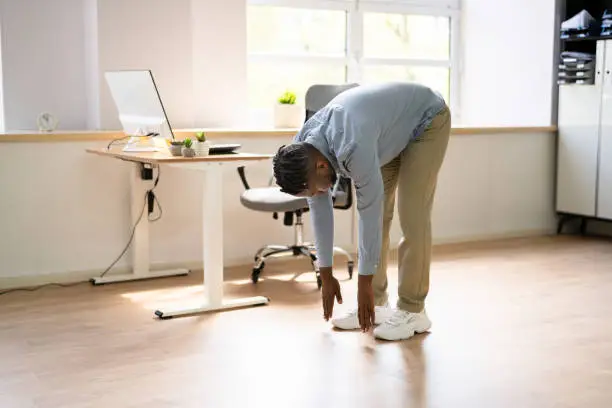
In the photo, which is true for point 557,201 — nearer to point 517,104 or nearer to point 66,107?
point 517,104

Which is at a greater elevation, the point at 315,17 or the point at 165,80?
the point at 315,17

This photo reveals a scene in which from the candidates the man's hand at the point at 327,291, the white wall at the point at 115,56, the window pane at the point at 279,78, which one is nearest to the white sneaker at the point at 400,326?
the man's hand at the point at 327,291

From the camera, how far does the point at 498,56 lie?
6.57 meters

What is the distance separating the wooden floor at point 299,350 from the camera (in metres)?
2.78

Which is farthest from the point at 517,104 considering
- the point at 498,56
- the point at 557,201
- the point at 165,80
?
the point at 165,80

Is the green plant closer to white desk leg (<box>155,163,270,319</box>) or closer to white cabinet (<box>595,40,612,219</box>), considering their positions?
white desk leg (<box>155,163,270,319</box>)

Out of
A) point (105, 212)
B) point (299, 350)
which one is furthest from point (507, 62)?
point (299, 350)

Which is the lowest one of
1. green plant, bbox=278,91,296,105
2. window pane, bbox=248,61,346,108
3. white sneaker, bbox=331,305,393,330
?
white sneaker, bbox=331,305,393,330

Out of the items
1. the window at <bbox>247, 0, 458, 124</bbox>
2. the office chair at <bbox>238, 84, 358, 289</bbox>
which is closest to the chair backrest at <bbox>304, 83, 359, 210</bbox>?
the office chair at <bbox>238, 84, 358, 289</bbox>

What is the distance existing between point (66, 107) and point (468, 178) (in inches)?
110

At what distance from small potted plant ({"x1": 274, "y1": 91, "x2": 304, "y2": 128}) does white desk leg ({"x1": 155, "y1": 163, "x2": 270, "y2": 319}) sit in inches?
64.3

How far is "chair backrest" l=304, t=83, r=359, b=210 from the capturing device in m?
4.64

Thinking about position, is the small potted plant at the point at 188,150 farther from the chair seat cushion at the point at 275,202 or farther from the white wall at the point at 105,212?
the white wall at the point at 105,212

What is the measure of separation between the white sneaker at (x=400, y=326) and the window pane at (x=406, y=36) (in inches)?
131
